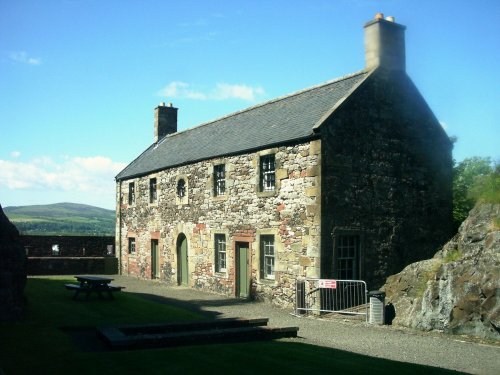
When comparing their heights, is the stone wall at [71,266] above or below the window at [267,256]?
below

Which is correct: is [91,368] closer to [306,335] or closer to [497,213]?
[306,335]

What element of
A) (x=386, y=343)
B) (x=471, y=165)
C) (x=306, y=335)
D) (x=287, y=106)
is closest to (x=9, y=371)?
(x=306, y=335)

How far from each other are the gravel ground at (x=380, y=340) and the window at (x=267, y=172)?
395 cm

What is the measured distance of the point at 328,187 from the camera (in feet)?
52.4

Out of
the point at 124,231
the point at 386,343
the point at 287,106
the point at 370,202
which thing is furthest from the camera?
the point at 124,231

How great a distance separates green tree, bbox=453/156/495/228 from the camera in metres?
23.4

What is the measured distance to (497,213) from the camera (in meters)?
13.8

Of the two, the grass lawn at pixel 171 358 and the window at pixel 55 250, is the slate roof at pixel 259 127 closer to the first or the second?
the grass lawn at pixel 171 358

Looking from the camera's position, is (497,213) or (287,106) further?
(287,106)

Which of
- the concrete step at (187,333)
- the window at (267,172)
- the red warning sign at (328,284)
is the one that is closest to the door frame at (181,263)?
the window at (267,172)

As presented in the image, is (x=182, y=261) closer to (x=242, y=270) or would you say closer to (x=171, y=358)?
(x=242, y=270)

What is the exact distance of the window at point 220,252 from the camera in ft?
67.1

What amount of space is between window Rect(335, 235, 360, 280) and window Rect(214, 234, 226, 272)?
18.3ft

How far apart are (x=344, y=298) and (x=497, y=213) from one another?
195 inches
